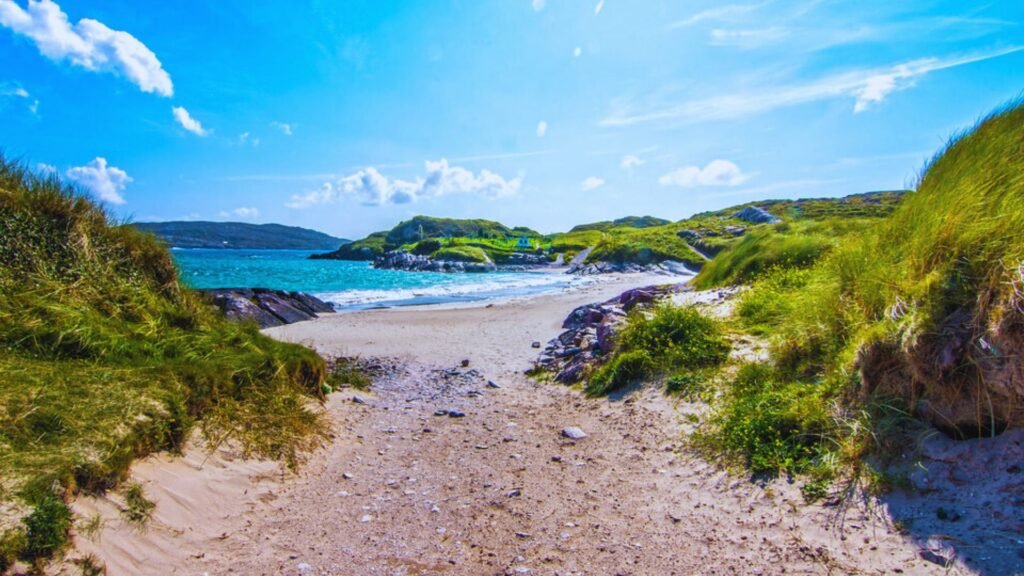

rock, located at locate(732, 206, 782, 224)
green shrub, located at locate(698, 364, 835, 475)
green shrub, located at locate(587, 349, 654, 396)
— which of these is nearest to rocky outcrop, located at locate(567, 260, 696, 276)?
rock, located at locate(732, 206, 782, 224)

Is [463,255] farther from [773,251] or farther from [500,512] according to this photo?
[500,512]

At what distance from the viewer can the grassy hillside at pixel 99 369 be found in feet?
12.4

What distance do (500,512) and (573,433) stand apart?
2.55m

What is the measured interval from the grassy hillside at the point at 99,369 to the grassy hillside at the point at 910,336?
5947 millimetres

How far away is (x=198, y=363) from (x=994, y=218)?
8814mm

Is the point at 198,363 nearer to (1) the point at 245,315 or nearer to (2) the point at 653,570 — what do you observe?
(2) the point at 653,570

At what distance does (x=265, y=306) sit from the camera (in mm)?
22453

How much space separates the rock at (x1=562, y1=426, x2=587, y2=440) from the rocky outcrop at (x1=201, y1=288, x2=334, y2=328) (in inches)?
643

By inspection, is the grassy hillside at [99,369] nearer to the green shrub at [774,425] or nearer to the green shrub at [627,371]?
the green shrub at [627,371]

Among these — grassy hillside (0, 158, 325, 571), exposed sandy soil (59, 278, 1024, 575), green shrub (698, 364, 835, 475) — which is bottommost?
exposed sandy soil (59, 278, 1024, 575)

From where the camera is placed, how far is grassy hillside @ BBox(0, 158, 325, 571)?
379 centimetres

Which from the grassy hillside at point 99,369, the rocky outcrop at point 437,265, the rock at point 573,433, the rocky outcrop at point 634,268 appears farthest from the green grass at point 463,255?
the rock at point 573,433

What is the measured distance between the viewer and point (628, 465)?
6.10 m

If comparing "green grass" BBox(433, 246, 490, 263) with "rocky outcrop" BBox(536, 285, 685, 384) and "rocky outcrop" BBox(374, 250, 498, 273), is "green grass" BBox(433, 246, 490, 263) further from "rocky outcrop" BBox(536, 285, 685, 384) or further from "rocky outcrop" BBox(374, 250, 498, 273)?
"rocky outcrop" BBox(536, 285, 685, 384)
